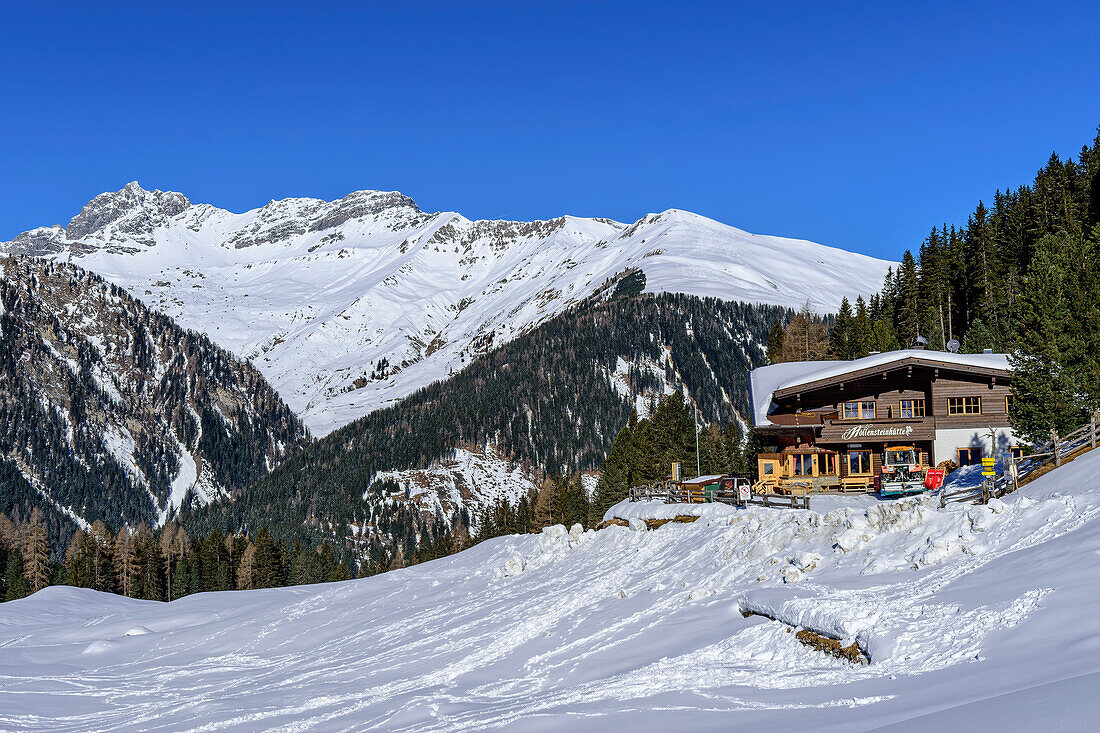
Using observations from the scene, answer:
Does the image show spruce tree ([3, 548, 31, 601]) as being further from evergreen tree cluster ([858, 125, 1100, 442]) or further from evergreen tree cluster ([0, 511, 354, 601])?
evergreen tree cluster ([858, 125, 1100, 442])

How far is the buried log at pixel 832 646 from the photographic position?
1565cm

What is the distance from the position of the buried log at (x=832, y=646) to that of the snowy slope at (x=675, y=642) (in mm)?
189

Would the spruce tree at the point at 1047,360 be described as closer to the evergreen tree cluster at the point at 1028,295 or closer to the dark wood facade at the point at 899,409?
the evergreen tree cluster at the point at 1028,295

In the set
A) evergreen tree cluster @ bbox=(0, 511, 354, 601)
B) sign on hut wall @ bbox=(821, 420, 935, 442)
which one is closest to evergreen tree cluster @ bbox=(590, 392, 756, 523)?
sign on hut wall @ bbox=(821, 420, 935, 442)

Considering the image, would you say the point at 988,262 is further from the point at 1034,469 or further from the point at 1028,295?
the point at 1034,469

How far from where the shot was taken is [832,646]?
53.8ft

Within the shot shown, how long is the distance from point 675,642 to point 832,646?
5.18 metres

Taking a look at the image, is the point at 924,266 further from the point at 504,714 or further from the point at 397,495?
the point at 397,495

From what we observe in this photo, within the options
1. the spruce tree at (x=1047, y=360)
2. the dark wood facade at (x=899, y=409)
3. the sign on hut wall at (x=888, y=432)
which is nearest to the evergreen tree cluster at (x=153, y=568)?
the dark wood facade at (x=899, y=409)

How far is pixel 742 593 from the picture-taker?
22.8m

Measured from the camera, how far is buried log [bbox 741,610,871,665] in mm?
15647

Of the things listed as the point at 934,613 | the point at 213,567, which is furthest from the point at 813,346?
the point at 934,613

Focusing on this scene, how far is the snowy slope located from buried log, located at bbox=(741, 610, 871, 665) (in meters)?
0.19

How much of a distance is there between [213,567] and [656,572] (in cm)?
9870
